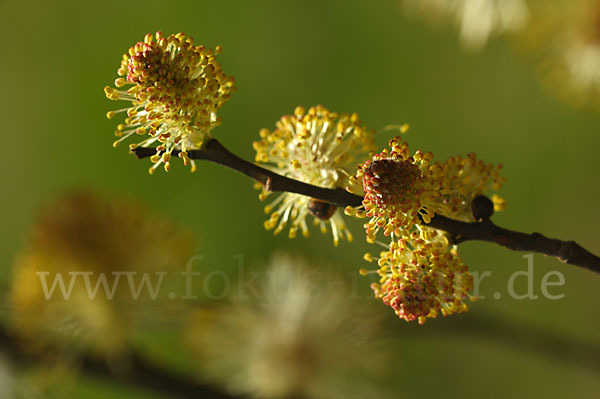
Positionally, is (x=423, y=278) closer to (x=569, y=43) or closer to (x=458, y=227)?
(x=458, y=227)

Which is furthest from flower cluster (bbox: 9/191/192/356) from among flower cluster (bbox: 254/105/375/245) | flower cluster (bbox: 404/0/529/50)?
flower cluster (bbox: 404/0/529/50)

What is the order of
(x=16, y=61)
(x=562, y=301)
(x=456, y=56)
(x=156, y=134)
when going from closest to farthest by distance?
(x=156, y=134) → (x=562, y=301) → (x=456, y=56) → (x=16, y=61)

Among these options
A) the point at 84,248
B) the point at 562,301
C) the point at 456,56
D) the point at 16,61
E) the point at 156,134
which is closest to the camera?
the point at 156,134

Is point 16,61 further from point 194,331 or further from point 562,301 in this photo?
point 562,301

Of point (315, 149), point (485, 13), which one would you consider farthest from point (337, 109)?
point (315, 149)

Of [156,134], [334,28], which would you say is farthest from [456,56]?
[156,134]

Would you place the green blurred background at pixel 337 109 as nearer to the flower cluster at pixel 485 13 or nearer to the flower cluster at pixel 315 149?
the flower cluster at pixel 485 13

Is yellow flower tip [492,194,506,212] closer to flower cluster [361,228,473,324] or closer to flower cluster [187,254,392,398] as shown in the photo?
flower cluster [361,228,473,324]
